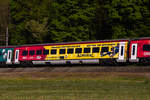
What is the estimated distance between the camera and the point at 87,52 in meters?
35.5

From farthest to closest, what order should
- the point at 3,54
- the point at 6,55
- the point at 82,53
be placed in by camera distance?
the point at 3,54 → the point at 6,55 → the point at 82,53

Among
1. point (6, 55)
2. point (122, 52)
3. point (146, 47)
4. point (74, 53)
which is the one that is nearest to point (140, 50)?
point (146, 47)

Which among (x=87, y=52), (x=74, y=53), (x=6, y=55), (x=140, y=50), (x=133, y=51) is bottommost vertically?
(x=6, y=55)

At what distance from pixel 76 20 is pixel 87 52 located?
12.2 metres

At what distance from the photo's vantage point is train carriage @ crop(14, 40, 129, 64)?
3353 centimetres

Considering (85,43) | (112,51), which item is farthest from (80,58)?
(112,51)

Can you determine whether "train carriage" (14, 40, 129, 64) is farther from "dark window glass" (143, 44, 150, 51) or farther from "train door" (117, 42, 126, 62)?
"dark window glass" (143, 44, 150, 51)

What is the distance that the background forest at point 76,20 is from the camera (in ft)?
135

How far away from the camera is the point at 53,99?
48.3 feet

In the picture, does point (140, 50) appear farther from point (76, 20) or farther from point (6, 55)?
point (6, 55)

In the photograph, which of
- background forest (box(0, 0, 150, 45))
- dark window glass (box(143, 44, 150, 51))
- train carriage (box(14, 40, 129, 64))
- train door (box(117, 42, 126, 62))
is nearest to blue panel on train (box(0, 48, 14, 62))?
train carriage (box(14, 40, 129, 64))

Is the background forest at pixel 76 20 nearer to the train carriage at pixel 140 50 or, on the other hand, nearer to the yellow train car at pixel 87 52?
the yellow train car at pixel 87 52

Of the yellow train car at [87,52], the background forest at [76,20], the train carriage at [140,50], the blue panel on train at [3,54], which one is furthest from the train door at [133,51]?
the blue panel on train at [3,54]

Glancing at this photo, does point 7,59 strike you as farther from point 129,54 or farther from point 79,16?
point 129,54
